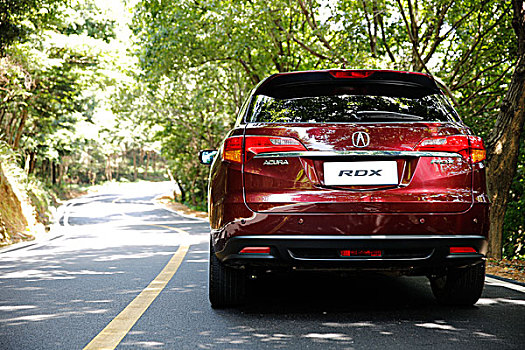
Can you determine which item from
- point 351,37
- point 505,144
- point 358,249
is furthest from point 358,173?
point 351,37

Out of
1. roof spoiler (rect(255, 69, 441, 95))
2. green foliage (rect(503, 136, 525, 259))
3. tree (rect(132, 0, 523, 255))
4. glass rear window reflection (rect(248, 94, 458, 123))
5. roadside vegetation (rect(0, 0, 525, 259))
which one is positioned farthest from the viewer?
tree (rect(132, 0, 523, 255))

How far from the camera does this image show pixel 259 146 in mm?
3838

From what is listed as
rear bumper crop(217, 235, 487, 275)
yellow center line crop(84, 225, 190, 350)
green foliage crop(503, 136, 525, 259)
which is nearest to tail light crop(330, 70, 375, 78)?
rear bumper crop(217, 235, 487, 275)

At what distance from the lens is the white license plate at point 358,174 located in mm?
3729

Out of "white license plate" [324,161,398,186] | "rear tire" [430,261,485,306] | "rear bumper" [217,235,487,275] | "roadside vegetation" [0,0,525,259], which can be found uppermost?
"roadside vegetation" [0,0,525,259]

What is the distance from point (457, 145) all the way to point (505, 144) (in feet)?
13.8

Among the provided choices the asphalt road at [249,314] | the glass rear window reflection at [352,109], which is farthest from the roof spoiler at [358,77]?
the asphalt road at [249,314]

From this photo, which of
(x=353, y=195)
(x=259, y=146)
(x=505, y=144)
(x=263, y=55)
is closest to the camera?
(x=353, y=195)

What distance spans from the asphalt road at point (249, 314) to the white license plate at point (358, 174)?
0.98 m

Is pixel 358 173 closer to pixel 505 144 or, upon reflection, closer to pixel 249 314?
pixel 249 314

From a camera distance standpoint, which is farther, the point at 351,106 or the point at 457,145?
the point at 351,106

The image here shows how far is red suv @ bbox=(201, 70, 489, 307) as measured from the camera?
371cm

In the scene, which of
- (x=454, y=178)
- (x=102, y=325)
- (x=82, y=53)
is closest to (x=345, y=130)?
(x=454, y=178)

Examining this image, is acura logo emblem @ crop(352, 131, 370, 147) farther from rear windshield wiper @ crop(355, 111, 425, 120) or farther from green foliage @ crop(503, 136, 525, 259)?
green foliage @ crop(503, 136, 525, 259)
